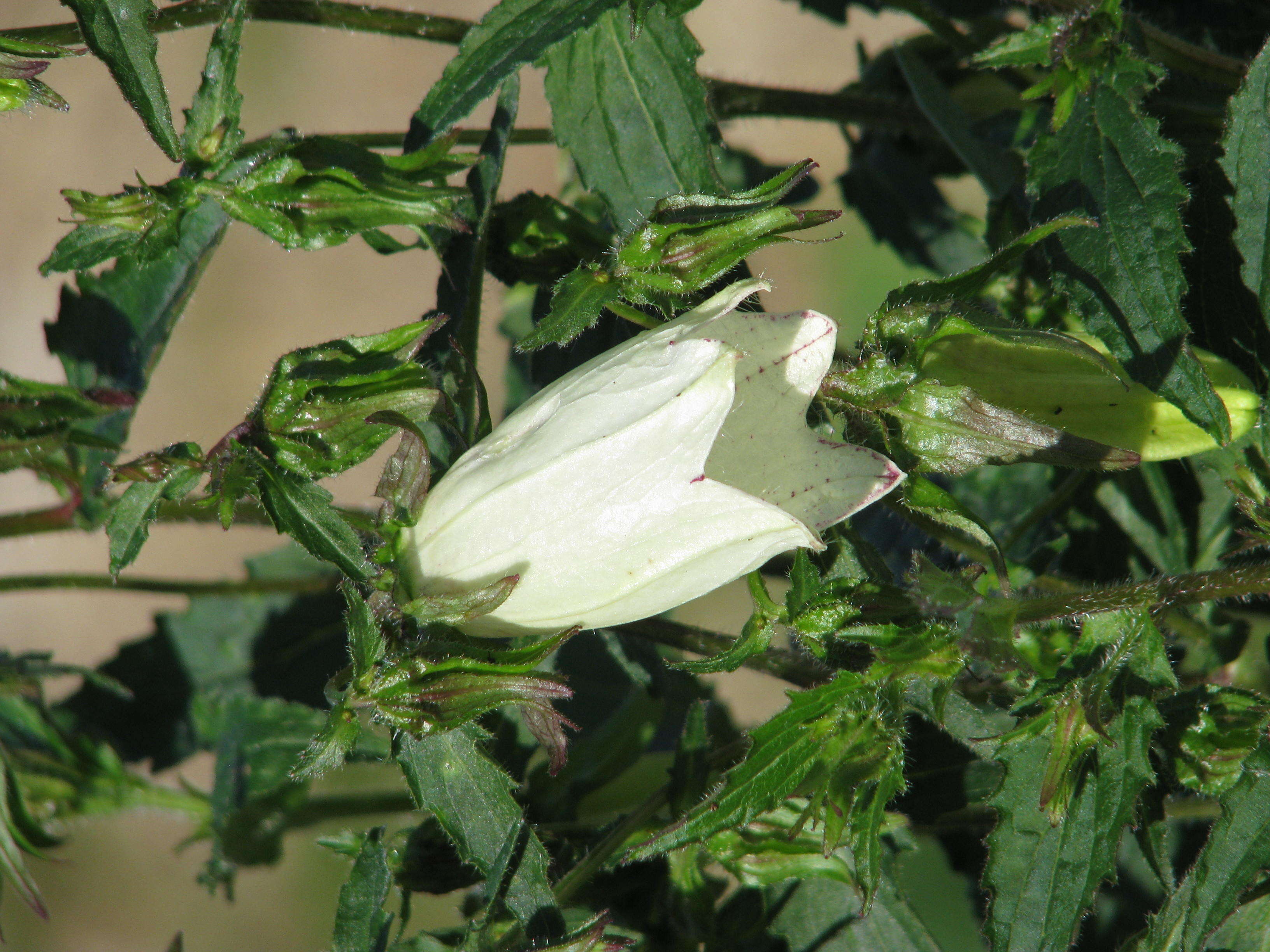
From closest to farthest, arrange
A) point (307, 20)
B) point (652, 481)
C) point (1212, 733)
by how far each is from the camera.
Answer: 1. point (652, 481)
2. point (1212, 733)
3. point (307, 20)

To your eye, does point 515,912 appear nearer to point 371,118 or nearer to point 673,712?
point 673,712

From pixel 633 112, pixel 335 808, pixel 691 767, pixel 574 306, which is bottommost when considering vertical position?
pixel 335 808

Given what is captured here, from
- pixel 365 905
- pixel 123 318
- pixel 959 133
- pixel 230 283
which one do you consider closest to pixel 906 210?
pixel 959 133

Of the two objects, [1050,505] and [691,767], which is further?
[1050,505]

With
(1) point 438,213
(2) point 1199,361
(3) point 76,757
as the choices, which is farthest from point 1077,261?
(3) point 76,757

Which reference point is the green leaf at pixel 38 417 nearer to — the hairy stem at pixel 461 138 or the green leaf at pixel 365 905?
the hairy stem at pixel 461 138

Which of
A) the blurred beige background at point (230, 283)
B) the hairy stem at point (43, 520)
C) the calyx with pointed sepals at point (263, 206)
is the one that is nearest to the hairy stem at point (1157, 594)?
the calyx with pointed sepals at point (263, 206)

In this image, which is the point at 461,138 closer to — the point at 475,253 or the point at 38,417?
the point at 475,253
